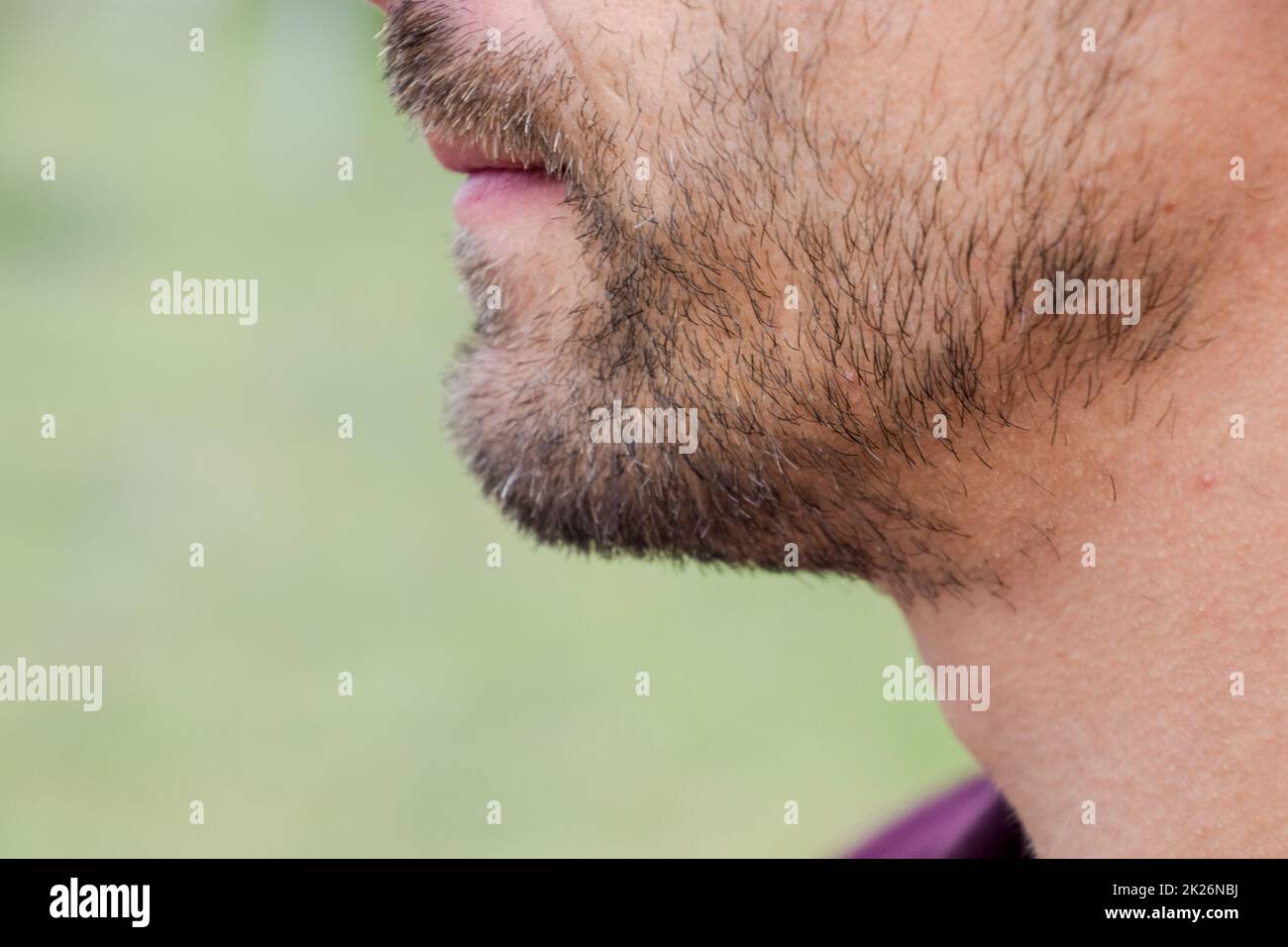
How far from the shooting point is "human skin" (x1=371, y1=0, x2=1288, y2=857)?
1079 millimetres

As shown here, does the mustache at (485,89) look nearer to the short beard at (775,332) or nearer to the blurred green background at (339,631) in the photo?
the short beard at (775,332)


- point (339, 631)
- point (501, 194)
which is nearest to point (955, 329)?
point (501, 194)

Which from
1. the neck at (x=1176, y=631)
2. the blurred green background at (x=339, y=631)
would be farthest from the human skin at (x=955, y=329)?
the blurred green background at (x=339, y=631)

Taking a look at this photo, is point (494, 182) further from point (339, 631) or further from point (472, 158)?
point (339, 631)

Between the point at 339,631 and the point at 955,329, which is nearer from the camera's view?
the point at 955,329

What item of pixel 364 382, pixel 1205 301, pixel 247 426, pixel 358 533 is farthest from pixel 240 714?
pixel 1205 301

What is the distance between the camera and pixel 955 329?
1183 mm

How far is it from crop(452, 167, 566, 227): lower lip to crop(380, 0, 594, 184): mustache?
0.08 ft

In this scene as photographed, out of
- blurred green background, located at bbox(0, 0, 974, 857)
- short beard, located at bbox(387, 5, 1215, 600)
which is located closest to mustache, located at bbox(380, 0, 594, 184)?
short beard, located at bbox(387, 5, 1215, 600)

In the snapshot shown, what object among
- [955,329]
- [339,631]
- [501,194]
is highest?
[501,194]

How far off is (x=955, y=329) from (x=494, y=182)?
53cm

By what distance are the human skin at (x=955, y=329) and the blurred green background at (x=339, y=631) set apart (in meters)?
1.81
